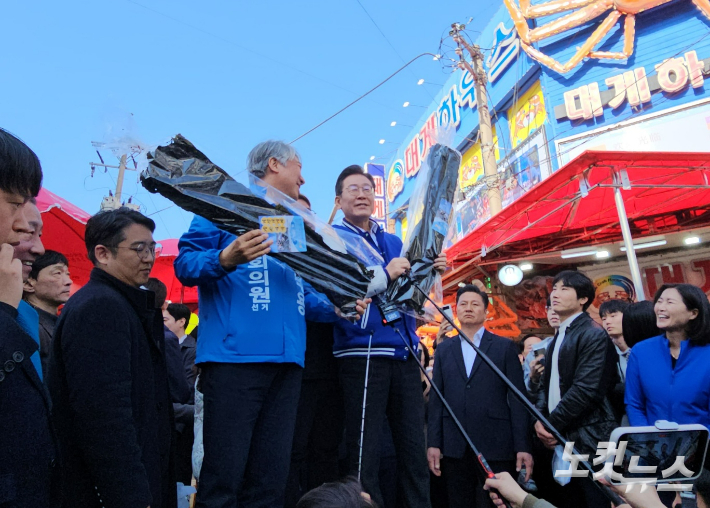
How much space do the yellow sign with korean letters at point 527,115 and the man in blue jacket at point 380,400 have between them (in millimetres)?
11692

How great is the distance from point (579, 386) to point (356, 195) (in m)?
1.85

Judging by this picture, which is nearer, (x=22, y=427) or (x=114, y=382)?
(x=22, y=427)

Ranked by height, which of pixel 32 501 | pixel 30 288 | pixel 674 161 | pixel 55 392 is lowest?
pixel 32 501

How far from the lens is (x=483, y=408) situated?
3.26 meters

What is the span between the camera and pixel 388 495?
3229 mm

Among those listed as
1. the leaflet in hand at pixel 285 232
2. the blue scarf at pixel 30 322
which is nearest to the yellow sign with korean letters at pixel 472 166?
the leaflet in hand at pixel 285 232

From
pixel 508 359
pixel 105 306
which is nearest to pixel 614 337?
pixel 508 359

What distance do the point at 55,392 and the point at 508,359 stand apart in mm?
2784

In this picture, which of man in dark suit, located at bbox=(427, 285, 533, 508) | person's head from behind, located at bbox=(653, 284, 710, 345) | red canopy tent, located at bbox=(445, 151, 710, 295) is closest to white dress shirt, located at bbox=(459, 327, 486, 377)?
man in dark suit, located at bbox=(427, 285, 533, 508)

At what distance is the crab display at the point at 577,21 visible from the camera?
1138 cm

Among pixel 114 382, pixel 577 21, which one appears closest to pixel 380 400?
pixel 114 382

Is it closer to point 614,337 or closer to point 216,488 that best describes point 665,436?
point 216,488

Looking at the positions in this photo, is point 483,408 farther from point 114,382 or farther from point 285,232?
point 114,382

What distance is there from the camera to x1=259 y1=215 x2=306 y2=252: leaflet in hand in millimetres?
2029
